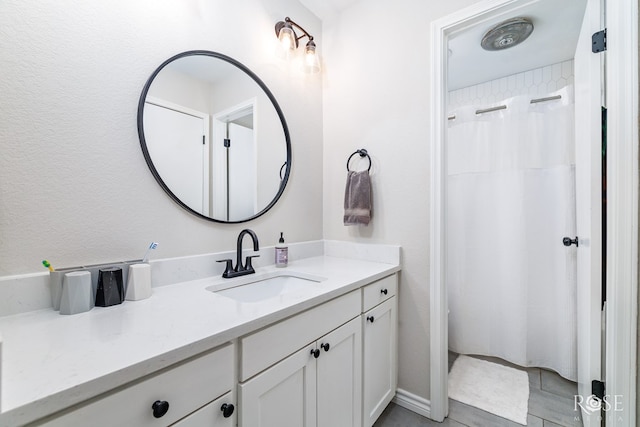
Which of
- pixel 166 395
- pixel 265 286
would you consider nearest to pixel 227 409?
pixel 166 395

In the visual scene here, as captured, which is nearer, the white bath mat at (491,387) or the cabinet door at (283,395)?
the cabinet door at (283,395)

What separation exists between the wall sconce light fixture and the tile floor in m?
2.10

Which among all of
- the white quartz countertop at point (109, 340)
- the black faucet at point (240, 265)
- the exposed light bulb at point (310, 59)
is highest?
the exposed light bulb at point (310, 59)

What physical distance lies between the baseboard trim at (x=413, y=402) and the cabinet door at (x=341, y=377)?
47cm

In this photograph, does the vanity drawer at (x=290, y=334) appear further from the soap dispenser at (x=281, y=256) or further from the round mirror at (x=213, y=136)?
the round mirror at (x=213, y=136)

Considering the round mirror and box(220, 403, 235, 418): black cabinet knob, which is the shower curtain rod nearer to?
the round mirror

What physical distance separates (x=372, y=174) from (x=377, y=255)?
51 centimetres

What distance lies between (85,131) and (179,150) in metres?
0.32

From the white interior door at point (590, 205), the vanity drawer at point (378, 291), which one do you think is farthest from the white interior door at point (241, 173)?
the white interior door at point (590, 205)

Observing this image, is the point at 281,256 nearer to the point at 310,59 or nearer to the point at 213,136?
the point at 213,136

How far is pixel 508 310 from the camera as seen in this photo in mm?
1981

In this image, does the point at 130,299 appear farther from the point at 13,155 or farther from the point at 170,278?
the point at 13,155

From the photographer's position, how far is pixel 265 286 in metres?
1.33

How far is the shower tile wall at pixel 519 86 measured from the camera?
2.13 metres
